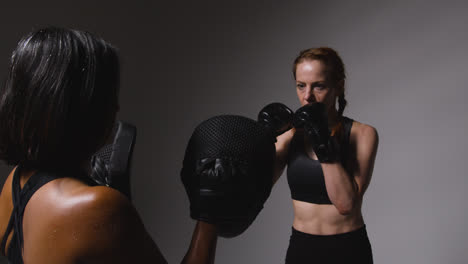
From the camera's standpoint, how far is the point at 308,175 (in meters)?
1.31

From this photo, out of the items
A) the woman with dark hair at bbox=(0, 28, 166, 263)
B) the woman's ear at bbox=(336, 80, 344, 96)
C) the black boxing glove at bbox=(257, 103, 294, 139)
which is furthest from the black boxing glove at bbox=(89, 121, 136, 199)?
the woman's ear at bbox=(336, 80, 344, 96)

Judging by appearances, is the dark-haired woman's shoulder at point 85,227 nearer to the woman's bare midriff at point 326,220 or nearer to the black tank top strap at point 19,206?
the black tank top strap at point 19,206

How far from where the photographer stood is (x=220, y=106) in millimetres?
2623

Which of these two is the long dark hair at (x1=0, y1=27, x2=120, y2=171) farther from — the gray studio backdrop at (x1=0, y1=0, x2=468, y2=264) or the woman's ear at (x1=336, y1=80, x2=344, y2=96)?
the gray studio backdrop at (x1=0, y1=0, x2=468, y2=264)

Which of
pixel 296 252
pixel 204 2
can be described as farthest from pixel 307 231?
pixel 204 2

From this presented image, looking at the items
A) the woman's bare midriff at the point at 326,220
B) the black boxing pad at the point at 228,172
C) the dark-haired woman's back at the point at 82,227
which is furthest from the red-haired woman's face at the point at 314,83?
the dark-haired woman's back at the point at 82,227

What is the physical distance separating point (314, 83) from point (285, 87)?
1.11 meters

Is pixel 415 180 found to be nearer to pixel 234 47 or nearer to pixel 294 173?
pixel 294 173

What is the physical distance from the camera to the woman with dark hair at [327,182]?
1273mm

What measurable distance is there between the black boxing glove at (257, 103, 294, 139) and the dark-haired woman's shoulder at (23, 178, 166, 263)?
0.78 metres

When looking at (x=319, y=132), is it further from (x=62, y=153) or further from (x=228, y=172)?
(x=62, y=153)

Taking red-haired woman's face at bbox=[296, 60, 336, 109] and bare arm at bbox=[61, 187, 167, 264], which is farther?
red-haired woman's face at bbox=[296, 60, 336, 109]

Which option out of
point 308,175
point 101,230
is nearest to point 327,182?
point 308,175

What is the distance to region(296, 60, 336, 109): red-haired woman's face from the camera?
1311 millimetres
